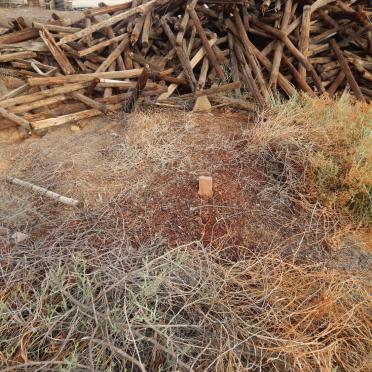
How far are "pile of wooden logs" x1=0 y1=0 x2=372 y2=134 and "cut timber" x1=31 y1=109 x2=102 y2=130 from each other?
Answer: 16 centimetres

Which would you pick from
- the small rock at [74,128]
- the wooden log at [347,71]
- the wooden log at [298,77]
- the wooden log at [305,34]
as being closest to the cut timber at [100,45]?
the small rock at [74,128]

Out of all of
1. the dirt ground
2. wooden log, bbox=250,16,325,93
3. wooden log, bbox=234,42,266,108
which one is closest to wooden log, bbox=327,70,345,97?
wooden log, bbox=250,16,325,93

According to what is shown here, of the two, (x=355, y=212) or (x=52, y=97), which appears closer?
(x=355, y=212)

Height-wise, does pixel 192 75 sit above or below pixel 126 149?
above

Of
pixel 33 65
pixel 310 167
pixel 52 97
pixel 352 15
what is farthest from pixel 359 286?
pixel 33 65

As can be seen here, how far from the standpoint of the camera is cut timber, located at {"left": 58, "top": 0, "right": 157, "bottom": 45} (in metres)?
5.53

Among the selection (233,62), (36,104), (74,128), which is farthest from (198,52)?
(36,104)

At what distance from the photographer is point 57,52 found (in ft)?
18.1

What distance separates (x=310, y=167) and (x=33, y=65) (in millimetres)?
4897

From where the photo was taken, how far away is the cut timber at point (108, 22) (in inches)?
218

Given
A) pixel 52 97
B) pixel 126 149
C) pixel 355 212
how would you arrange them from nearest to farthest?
pixel 355 212 < pixel 126 149 < pixel 52 97

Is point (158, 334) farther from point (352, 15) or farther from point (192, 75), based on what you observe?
point (352, 15)

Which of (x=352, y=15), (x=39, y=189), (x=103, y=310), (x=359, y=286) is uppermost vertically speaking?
(x=352, y=15)

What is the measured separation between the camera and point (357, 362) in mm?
2064
